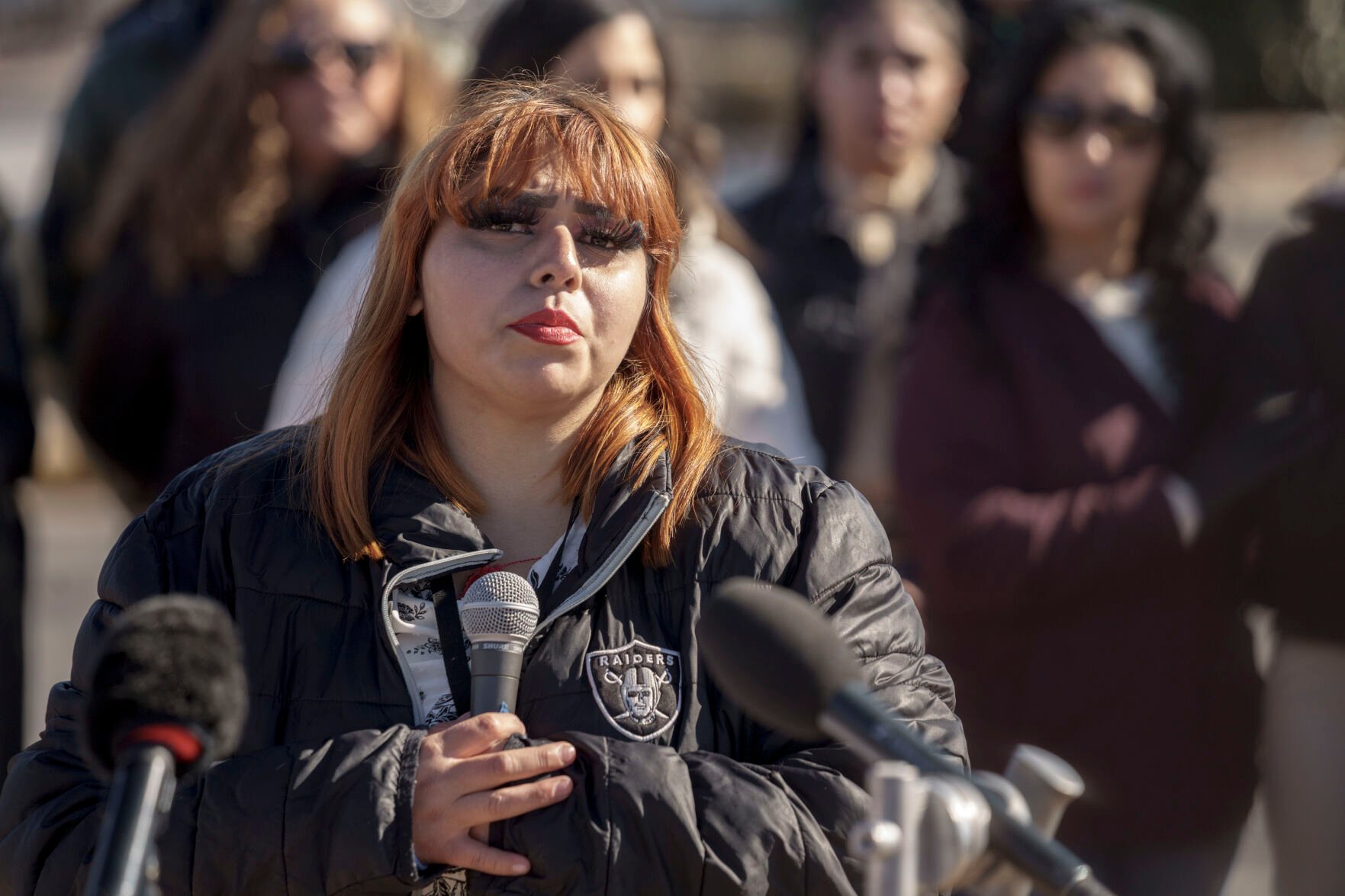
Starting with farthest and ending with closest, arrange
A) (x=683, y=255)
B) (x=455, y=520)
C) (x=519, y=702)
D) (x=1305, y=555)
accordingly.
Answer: (x=1305, y=555) < (x=683, y=255) < (x=455, y=520) < (x=519, y=702)

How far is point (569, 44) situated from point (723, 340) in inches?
34.9

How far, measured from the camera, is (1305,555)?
3.86m

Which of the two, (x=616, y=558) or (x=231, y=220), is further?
(x=231, y=220)

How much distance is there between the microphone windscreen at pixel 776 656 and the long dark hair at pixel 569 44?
224cm

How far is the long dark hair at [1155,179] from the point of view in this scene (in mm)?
4309

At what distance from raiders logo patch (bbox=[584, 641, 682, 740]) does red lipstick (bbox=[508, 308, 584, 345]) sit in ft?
1.60

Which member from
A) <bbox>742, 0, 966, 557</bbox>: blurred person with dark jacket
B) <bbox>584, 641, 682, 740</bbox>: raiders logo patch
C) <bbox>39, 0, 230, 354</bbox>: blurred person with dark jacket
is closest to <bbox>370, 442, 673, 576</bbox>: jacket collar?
<bbox>584, 641, 682, 740</bbox>: raiders logo patch

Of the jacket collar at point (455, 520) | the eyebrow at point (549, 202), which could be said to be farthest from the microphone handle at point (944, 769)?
the eyebrow at point (549, 202)

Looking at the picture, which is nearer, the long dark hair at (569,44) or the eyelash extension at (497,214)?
the eyelash extension at (497,214)

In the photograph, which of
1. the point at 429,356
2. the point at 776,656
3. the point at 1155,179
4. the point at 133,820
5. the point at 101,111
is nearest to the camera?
the point at 133,820

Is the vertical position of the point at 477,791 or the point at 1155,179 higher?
the point at 1155,179

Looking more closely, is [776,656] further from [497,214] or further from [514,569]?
[497,214]

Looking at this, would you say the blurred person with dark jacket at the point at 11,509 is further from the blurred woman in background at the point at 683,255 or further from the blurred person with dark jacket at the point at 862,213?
the blurred person with dark jacket at the point at 862,213

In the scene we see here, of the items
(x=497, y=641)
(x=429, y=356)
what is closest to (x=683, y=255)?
(x=429, y=356)
